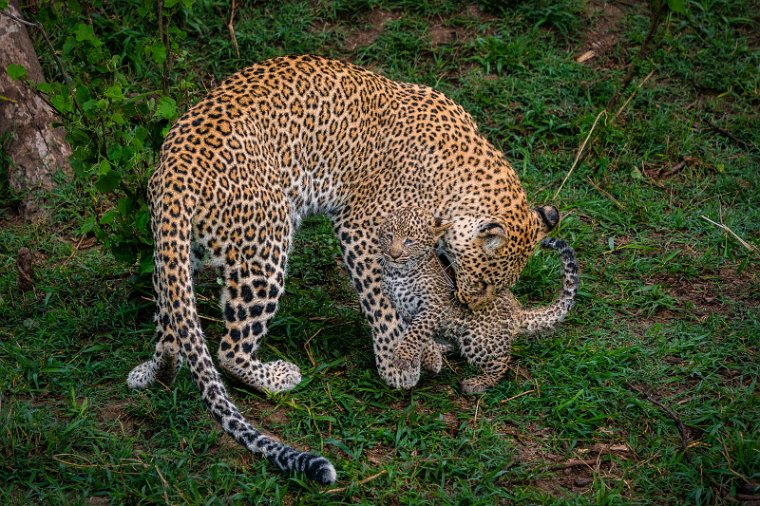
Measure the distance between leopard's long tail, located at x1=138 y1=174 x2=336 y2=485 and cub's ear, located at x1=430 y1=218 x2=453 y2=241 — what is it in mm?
1939

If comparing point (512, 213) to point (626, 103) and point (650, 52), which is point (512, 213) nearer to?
point (626, 103)

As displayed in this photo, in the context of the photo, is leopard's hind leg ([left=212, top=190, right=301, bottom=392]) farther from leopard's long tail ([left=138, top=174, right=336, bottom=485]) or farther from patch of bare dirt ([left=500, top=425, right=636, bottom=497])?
patch of bare dirt ([left=500, top=425, right=636, bottom=497])

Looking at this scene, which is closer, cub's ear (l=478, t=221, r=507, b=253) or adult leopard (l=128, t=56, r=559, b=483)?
adult leopard (l=128, t=56, r=559, b=483)

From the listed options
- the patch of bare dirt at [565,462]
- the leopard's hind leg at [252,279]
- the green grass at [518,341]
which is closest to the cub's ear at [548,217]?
the green grass at [518,341]

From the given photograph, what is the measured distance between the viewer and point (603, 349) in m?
7.89

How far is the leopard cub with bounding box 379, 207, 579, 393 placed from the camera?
7.37 metres

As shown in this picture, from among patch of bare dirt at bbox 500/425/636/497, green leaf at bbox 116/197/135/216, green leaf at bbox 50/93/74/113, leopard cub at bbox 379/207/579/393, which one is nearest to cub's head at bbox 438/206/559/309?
leopard cub at bbox 379/207/579/393

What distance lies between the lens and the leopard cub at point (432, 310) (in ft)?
24.2

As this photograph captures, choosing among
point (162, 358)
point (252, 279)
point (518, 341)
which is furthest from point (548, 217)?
point (162, 358)

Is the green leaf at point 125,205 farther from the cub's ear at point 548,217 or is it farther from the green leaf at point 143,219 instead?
the cub's ear at point 548,217

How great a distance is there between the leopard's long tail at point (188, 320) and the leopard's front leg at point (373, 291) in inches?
59.9

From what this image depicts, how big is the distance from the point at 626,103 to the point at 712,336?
332 cm

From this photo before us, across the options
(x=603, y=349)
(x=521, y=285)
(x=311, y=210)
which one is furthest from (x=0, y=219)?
(x=603, y=349)

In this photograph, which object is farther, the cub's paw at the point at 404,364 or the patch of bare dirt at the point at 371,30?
the patch of bare dirt at the point at 371,30
